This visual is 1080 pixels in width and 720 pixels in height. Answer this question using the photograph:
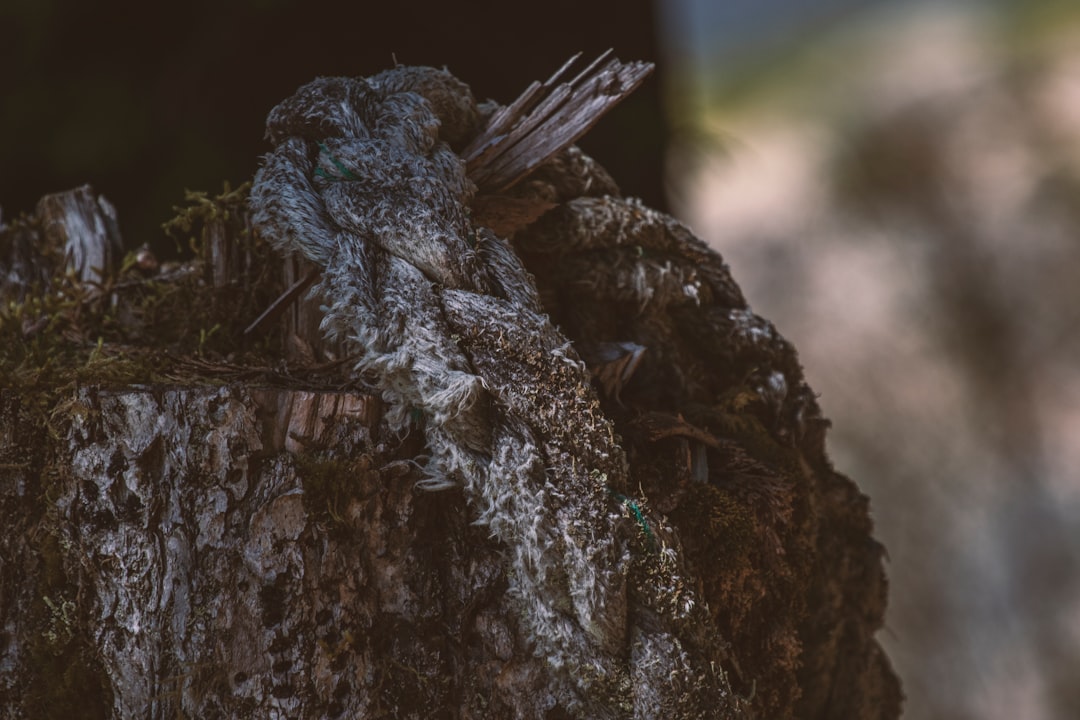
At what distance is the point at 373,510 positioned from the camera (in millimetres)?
788

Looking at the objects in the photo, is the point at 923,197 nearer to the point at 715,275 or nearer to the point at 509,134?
the point at 715,275

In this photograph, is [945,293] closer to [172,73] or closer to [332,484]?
[172,73]

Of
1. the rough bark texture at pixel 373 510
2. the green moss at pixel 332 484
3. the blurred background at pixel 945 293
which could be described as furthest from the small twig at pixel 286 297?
the blurred background at pixel 945 293

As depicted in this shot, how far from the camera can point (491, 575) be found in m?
0.80

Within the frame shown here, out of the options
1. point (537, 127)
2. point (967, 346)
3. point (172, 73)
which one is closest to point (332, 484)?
point (537, 127)

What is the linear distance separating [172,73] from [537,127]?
1.08 metres

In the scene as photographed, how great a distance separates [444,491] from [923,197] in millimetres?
2250

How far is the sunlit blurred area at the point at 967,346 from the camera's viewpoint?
2.52 meters

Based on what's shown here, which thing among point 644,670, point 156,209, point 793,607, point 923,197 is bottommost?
point 644,670

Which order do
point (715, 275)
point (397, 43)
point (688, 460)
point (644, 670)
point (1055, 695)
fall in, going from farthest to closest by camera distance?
1. point (1055, 695)
2. point (397, 43)
3. point (715, 275)
4. point (688, 460)
5. point (644, 670)

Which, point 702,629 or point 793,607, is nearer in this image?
point 702,629

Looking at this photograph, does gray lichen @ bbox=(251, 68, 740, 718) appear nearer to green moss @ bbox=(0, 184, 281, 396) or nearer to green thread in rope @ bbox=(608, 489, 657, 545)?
green thread in rope @ bbox=(608, 489, 657, 545)

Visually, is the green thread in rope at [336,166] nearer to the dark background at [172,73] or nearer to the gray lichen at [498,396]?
the gray lichen at [498,396]

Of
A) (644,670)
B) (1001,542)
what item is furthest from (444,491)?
(1001,542)
